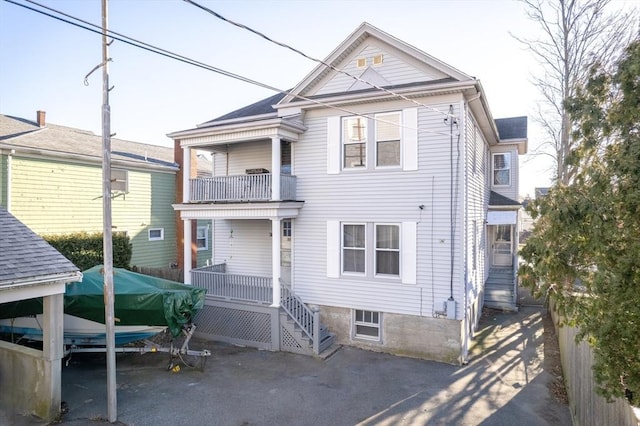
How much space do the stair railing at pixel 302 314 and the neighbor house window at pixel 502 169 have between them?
1221cm

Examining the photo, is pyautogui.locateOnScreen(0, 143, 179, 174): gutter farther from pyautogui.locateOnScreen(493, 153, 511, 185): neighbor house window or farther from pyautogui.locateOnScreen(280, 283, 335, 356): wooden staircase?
pyautogui.locateOnScreen(493, 153, 511, 185): neighbor house window

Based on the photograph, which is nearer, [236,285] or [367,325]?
[367,325]

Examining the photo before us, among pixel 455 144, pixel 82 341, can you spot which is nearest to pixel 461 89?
pixel 455 144

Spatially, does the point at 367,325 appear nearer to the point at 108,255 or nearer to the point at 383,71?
the point at 108,255

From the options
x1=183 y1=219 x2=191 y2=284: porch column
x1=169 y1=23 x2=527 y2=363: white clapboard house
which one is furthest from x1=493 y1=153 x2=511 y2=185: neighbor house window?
x1=183 y1=219 x2=191 y2=284: porch column

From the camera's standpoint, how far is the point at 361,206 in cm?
1212

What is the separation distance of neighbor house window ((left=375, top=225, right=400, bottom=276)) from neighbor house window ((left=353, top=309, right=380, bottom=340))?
4.54ft

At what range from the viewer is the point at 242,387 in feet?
30.7

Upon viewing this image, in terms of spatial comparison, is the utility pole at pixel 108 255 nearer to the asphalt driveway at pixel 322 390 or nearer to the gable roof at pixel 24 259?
the asphalt driveway at pixel 322 390

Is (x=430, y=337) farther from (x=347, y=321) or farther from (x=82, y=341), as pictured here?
(x=82, y=341)

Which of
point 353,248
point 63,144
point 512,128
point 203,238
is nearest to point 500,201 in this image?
point 512,128

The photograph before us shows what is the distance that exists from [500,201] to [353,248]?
897 centimetres

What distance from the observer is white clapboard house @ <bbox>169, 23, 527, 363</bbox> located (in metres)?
11.1

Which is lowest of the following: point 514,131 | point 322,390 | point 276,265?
point 322,390
